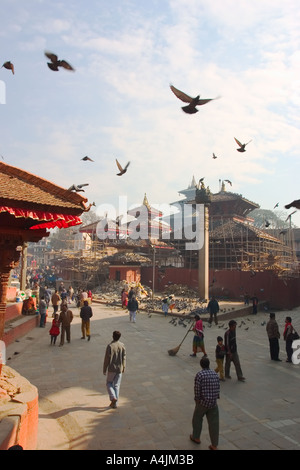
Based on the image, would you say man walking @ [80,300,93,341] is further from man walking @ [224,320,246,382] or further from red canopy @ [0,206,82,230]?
red canopy @ [0,206,82,230]

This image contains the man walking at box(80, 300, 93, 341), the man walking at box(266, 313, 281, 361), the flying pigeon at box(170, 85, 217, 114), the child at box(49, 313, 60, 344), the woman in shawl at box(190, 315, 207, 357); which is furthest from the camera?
→ the man walking at box(80, 300, 93, 341)

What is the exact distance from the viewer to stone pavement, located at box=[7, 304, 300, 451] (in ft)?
16.6

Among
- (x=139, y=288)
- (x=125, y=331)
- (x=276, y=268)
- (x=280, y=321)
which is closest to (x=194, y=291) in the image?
(x=139, y=288)

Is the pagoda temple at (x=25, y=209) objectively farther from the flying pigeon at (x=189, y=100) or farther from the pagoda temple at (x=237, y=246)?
the pagoda temple at (x=237, y=246)

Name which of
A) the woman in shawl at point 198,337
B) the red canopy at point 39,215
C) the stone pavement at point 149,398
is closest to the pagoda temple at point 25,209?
the red canopy at point 39,215

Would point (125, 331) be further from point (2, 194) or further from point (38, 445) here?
point (2, 194)

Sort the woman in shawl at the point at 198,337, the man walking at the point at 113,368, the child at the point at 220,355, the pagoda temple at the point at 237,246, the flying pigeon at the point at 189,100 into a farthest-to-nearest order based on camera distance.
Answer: the pagoda temple at the point at 237,246 → the woman in shawl at the point at 198,337 → the child at the point at 220,355 → the flying pigeon at the point at 189,100 → the man walking at the point at 113,368

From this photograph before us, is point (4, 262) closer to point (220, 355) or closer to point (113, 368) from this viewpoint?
point (113, 368)

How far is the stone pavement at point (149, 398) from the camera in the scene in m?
5.06

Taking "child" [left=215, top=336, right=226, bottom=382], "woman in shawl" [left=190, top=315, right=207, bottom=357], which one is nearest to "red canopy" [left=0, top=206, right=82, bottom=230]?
"child" [left=215, top=336, right=226, bottom=382]

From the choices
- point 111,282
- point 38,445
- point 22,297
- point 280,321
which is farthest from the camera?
point 111,282

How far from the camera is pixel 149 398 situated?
22.0ft
